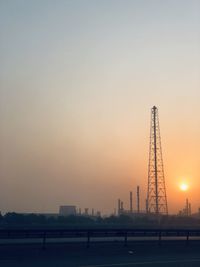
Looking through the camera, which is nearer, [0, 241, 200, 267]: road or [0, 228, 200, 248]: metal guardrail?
[0, 241, 200, 267]: road

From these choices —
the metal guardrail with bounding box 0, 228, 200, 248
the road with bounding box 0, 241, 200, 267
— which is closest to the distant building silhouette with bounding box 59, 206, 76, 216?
the metal guardrail with bounding box 0, 228, 200, 248

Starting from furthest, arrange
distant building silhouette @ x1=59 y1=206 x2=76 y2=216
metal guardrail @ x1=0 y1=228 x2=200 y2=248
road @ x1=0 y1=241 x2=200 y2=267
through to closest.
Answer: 1. distant building silhouette @ x1=59 y1=206 x2=76 y2=216
2. metal guardrail @ x1=0 y1=228 x2=200 y2=248
3. road @ x1=0 y1=241 x2=200 y2=267

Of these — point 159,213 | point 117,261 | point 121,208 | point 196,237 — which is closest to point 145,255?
point 117,261

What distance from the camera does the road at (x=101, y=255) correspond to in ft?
82.0

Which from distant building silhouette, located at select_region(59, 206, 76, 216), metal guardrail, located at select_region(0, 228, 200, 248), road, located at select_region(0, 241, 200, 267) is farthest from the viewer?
distant building silhouette, located at select_region(59, 206, 76, 216)

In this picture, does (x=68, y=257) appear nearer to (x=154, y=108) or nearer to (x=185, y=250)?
(x=185, y=250)

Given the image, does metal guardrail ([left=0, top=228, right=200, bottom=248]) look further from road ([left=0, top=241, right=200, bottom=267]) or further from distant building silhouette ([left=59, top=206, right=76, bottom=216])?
distant building silhouette ([left=59, top=206, right=76, bottom=216])

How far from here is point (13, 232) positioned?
35.3 m

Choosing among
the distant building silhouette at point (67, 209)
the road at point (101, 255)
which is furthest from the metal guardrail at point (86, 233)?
the distant building silhouette at point (67, 209)

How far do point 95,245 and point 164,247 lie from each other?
206 inches

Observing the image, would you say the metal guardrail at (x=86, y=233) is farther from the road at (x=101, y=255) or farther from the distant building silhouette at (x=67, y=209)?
the distant building silhouette at (x=67, y=209)

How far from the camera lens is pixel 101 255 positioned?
30062 mm

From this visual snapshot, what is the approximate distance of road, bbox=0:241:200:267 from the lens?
82.0 feet

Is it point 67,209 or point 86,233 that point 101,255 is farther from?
point 67,209
